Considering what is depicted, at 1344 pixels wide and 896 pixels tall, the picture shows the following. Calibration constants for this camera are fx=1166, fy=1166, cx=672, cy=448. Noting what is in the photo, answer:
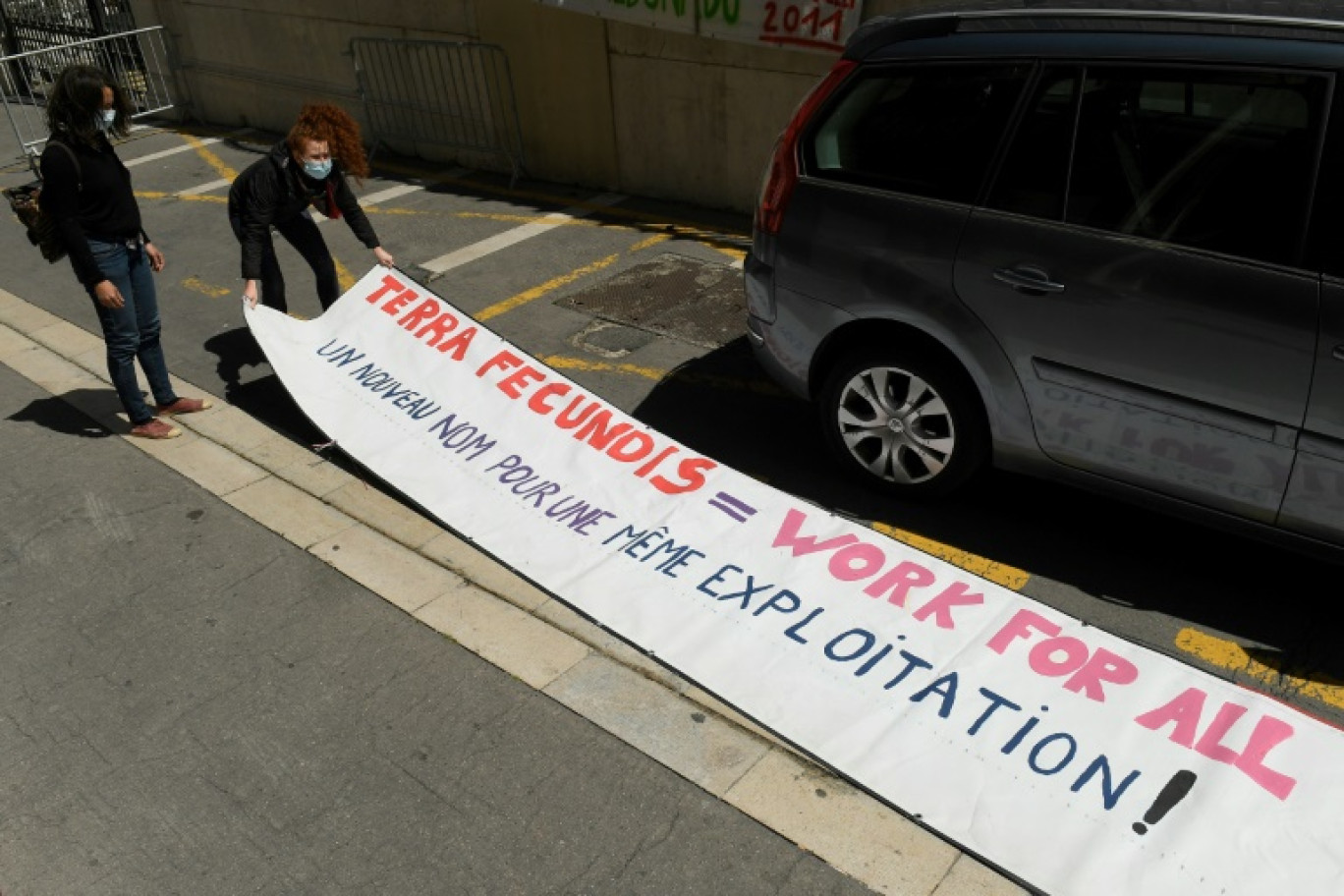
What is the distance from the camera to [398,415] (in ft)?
18.9

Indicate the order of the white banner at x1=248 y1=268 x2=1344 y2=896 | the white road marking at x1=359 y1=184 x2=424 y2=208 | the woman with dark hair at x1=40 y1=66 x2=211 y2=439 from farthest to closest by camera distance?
the white road marking at x1=359 y1=184 x2=424 y2=208 → the woman with dark hair at x1=40 y1=66 x2=211 y2=439 → the white banner at x1=248 y1=268 x2=1344 y2=896

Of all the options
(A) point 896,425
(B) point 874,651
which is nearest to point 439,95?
(A) point 896,425

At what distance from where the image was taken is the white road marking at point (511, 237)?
865 cm

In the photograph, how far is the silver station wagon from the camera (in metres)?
3.78

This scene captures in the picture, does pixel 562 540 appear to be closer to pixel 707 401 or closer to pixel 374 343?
pixel 707 401

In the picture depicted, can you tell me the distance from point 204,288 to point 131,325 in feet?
9.31

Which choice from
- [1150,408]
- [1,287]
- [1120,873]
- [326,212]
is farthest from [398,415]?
[1,287]

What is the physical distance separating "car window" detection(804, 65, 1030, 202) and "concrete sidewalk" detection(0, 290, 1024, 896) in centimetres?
212

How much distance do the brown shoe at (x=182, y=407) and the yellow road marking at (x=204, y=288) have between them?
2138 mm

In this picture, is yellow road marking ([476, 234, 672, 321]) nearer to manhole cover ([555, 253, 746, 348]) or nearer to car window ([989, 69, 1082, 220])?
manhole cover ([555, 253, 746, 348])

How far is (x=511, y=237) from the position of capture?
9102mm

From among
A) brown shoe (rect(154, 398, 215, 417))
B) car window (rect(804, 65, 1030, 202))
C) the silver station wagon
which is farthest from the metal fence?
the silver station wagon

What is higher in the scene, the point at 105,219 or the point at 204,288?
the point at 105,219

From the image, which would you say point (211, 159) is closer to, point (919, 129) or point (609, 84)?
point (609, 84)
